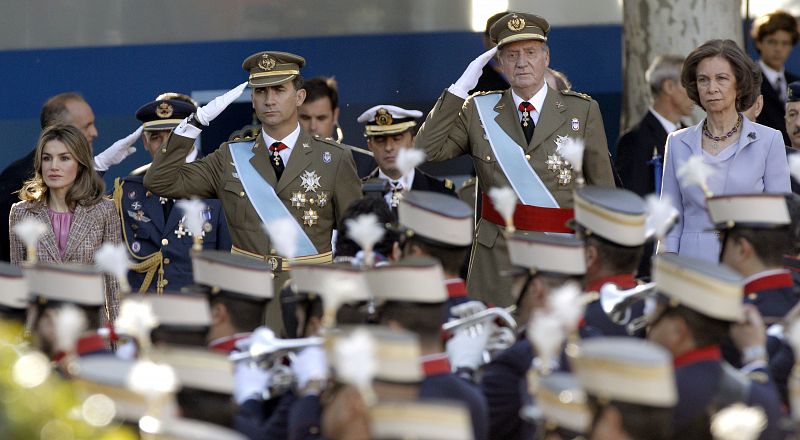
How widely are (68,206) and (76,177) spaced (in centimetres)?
13

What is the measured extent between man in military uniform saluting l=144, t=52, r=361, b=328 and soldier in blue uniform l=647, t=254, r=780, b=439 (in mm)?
2528

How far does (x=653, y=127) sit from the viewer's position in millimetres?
8312

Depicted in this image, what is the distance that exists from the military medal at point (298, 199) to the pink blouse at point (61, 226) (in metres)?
0.95

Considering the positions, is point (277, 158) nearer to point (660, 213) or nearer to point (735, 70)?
point (735, 70)

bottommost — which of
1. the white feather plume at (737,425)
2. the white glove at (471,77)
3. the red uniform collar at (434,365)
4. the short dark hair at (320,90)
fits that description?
the red uniform collar at (434,365)

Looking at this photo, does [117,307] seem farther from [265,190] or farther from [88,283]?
[88,283]

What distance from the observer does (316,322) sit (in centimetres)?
502

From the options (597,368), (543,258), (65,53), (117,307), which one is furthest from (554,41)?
(597,368)

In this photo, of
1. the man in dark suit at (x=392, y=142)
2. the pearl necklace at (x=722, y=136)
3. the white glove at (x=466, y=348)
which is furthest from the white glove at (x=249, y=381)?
the man in dark suit at (x=392, y=142)

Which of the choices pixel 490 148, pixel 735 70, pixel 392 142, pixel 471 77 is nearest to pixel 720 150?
pixel 735 70

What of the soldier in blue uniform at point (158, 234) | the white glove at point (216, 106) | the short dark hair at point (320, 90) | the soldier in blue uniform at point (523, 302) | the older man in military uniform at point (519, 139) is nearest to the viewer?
the soldier in blue uniform at point (523, 302)

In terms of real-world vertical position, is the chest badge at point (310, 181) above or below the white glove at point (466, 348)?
above

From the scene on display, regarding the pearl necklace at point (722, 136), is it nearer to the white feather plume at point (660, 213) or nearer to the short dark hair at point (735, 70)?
the short dark hair at point (735, 70)

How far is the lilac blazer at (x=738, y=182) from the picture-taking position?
6367 millimetres
